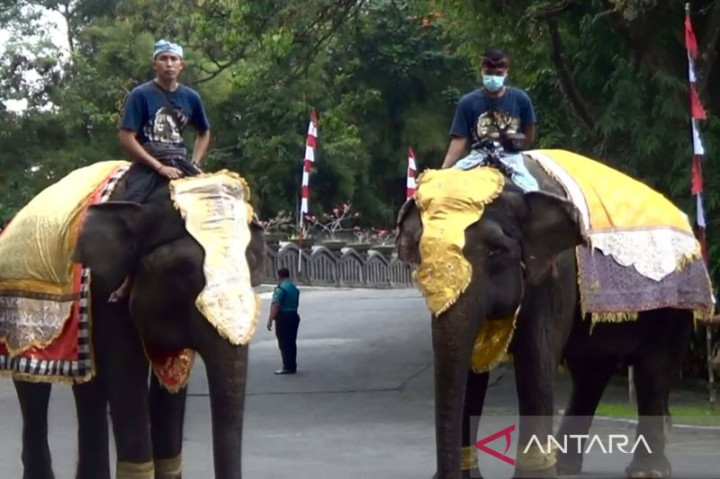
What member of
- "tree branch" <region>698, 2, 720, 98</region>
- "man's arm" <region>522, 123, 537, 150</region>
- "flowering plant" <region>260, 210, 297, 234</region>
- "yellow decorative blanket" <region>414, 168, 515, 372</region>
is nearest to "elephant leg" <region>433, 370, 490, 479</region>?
"yellow decorative blanket" <region>414, 168, 515, 372</region>

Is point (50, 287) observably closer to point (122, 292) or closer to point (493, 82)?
point (122, 292)

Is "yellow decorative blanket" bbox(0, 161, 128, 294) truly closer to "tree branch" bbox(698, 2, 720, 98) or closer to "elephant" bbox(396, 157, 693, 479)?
"elephant" bbox(396, 157, 693, 479)

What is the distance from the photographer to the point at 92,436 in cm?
888

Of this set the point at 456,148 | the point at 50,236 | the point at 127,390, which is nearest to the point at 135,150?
the point at 50,236

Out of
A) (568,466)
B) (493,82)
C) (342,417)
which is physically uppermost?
(493,82)

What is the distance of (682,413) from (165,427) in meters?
7.60

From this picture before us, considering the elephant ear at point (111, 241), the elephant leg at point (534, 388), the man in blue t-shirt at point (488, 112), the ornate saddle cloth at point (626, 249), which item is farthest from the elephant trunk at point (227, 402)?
the ornate saddle cloth at point (626, 249)

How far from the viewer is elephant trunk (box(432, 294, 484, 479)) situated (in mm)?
7605

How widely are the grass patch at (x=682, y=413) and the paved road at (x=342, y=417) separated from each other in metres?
0.58

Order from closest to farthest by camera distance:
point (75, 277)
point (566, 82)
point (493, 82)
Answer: point (75, 277) → point (493, 82) → point (566, 82)

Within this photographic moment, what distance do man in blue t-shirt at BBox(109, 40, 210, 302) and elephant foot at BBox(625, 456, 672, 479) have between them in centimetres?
375

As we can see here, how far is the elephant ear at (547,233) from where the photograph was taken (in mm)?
8453

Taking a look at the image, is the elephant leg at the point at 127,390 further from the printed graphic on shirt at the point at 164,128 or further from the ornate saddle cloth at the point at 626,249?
the ornate saddle cloth at the point at 626,249

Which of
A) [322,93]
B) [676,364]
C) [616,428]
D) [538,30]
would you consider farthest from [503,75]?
[322,93]
